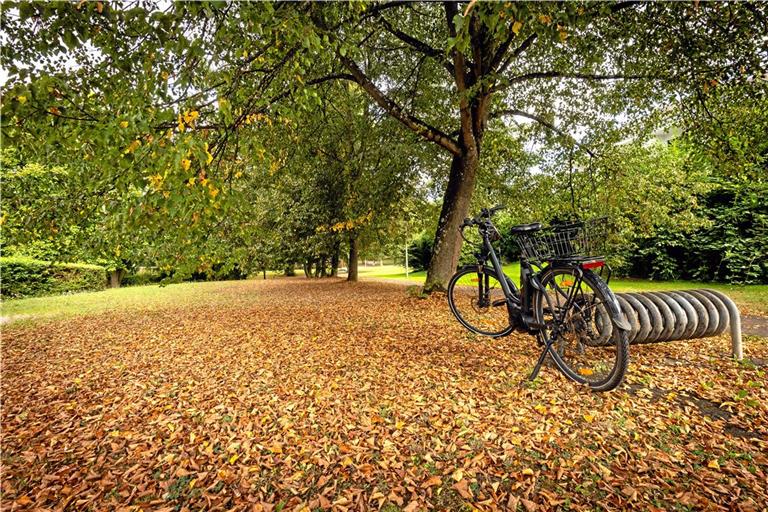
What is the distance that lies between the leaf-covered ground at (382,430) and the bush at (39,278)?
43.0 feet

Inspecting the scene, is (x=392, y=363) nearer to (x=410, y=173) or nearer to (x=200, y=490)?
(x=200, y=490)

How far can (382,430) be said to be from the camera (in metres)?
2.76

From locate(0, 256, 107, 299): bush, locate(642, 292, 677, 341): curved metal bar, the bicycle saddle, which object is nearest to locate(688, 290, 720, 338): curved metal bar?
locate(642, 292, 677, 341): curved metal bar

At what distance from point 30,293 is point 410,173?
639 inches

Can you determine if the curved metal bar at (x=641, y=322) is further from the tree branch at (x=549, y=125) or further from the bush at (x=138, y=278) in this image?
the bush at (x=138, y=278)

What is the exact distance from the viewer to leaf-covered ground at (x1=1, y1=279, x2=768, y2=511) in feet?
6.89

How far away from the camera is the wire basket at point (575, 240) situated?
10.6ft

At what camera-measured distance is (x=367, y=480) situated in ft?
7.29

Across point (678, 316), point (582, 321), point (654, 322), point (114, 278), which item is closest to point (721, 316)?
point (678, 316)

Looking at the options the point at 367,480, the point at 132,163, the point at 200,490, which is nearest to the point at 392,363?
the point at 367,480

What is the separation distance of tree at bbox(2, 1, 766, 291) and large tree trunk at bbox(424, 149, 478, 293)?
3 cm

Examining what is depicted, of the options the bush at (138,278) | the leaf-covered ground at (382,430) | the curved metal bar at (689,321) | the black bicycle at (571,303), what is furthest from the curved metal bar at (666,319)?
the bush at (138,278)

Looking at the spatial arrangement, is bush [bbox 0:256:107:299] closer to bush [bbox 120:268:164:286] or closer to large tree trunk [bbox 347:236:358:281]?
bush [bbox 120:268:164:286]

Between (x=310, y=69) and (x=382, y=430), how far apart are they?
5.61 m
